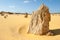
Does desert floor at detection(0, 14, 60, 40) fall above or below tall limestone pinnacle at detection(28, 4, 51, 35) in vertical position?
below

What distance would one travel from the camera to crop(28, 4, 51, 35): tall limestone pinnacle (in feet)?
30.8

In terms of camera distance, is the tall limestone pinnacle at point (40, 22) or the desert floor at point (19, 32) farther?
the tall limestone pinnacle at point (40, 22)

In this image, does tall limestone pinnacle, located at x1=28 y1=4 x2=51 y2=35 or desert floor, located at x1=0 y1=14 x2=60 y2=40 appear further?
tall limestone pinnacle, located at x1=28 y1=4 x2=51 y2=35

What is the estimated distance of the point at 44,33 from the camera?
9.42 m

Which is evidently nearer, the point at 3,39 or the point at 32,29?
the point at 3,39

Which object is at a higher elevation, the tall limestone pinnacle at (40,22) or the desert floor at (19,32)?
the tall limestone pinnacle at (40,22)

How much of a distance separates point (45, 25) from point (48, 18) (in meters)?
0.64

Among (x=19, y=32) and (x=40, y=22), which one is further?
(x=19, y=32)

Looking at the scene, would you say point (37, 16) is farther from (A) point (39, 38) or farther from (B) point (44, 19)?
(A) point (39, 38)

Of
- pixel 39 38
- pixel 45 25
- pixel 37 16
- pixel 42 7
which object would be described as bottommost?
pixel 39 38

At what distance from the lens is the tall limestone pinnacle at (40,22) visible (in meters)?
9.38

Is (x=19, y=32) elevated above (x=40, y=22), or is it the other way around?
(x=40, y=22)

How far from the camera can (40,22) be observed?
9.60 metres

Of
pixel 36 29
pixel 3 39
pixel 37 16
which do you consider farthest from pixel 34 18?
pixel 3 39
